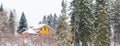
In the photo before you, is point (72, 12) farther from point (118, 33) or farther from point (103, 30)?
point (118, 33)

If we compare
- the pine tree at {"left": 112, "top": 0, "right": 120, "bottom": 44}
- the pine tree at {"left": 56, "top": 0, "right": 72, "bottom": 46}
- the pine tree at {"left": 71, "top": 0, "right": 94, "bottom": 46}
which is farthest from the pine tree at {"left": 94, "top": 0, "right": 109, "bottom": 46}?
the pine tree at {"left": 112, "top": 0, "right": 120, "bottom": 44}

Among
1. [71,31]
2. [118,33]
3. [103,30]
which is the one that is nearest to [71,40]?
[71,31]

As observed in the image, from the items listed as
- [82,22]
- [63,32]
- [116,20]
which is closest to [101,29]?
[82,22]

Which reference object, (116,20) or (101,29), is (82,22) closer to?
(101,29)

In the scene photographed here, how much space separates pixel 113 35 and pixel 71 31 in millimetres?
14700

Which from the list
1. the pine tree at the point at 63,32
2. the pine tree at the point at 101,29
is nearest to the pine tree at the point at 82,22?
the pine tree at the point at 101,29

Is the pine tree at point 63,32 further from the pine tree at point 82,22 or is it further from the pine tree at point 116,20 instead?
the pine tree at point 116,20

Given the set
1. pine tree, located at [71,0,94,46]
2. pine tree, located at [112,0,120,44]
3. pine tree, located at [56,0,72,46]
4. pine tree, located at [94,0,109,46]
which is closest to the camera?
pine tree, located at [56,0,72,46]

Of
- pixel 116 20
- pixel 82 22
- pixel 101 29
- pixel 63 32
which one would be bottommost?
pixel 116 20

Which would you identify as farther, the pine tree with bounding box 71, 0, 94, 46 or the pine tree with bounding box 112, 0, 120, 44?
the pine tree with bounding box 112, 0, 120, 44

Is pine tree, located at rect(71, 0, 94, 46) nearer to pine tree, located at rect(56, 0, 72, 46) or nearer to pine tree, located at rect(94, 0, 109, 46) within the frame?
pine tree, located at rect(94, 0, 109, 46)

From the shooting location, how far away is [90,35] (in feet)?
140

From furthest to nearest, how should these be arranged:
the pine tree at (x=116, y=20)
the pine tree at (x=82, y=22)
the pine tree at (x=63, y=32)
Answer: the pine tree at (x=116, y=20) < the pine tree at (x=82, y=22) < the pine tree at (x=63, y=32)

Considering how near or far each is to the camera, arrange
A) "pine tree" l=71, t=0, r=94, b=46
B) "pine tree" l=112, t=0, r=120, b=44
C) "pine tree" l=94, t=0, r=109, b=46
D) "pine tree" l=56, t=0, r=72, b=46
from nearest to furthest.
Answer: "pine tree" l=56, t=0, r=72, b=46 → "pine tree" l=71, t=0, r=94, b=46 → "pine tree" l=94, t=0, r=109, b=46 → "pine tree" l=112, t=0, r=120, b=44
